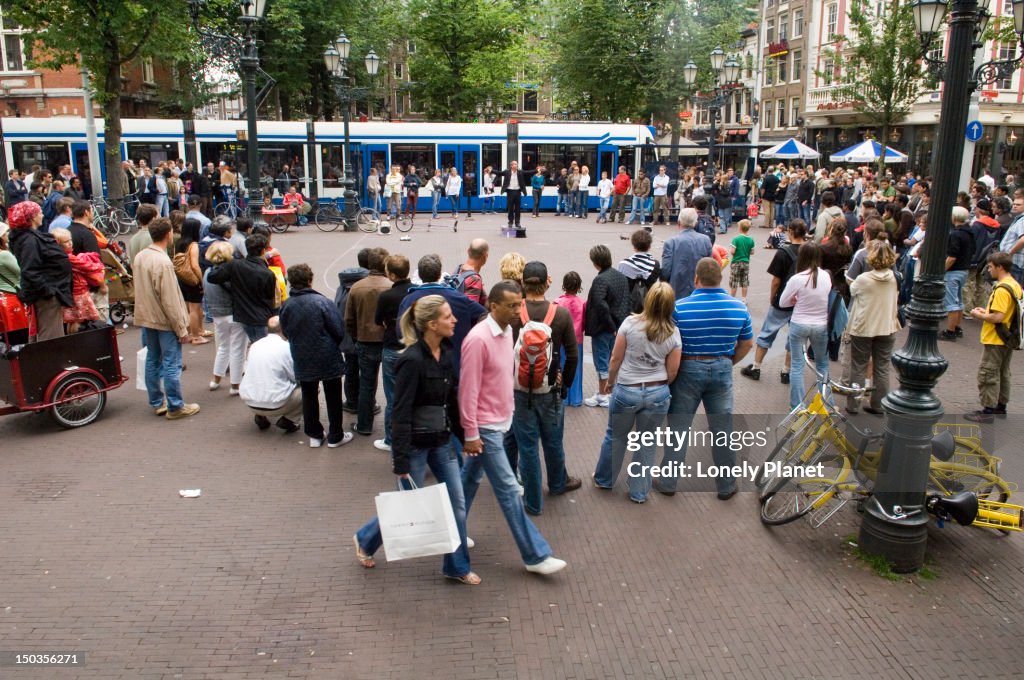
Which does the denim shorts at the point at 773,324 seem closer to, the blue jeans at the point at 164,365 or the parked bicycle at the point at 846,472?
the parked bicycle at the point at 846,472

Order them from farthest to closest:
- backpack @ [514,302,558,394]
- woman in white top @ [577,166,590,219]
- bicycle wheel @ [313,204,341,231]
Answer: woman in white top @ [577,166,590,219]
bicycle wheel @ [313,204,341,231]
backpack @ [514,302,558,394]

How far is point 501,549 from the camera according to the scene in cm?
538

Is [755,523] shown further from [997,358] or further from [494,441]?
[997,358]

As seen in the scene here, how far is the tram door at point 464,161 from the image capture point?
28.5 metres

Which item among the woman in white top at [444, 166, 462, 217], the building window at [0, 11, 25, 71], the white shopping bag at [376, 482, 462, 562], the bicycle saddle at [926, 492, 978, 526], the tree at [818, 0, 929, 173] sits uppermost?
the building window at [0, 11, 25, 71]

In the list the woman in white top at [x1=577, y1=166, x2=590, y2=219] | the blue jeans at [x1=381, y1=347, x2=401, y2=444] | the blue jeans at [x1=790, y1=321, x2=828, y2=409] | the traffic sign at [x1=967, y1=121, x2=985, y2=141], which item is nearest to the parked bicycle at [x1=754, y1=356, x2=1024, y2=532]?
the blue jeans at [x1=790, y1=321, x2=828, y2=409]

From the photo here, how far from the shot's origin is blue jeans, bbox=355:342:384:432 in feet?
23.1

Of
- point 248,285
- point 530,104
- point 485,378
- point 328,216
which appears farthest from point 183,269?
point 530,104

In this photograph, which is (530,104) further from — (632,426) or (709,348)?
(632,426)

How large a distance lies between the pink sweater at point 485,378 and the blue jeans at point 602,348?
3102mm

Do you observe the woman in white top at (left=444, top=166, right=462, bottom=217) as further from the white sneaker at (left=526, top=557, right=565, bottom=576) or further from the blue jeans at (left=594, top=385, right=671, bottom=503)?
the white sneaker at (left=526, top=557, right=565, bottom=576)

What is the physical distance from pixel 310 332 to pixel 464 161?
75.5 ft

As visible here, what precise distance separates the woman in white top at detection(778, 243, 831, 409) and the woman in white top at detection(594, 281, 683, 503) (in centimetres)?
234

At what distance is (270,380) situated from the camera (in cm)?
721
